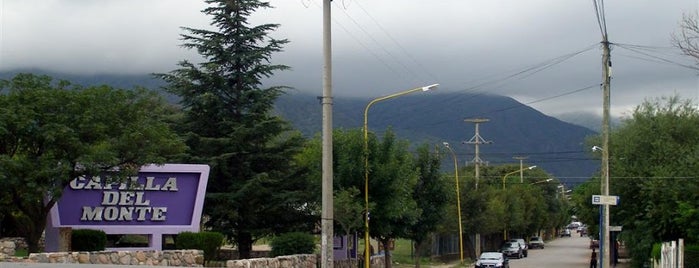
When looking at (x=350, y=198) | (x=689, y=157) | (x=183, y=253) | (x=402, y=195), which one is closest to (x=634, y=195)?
(x=689, y=157)

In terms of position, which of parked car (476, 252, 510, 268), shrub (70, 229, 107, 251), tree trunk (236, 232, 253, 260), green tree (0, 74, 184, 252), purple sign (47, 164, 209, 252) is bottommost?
parked car (476, 252, 510, 268)

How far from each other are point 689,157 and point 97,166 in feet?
86.3

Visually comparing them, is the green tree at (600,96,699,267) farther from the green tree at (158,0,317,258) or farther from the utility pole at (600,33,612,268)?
the green tree at (158,0,317,258)

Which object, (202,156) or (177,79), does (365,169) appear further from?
(177,79)

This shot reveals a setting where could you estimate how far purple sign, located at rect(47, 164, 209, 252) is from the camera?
3388 cm

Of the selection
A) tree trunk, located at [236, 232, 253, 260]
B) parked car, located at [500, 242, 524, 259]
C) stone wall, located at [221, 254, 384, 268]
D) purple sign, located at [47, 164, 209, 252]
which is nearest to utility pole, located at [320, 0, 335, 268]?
stone wall, located at [221, 254, 384, 268]

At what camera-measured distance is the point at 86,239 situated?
106 feet

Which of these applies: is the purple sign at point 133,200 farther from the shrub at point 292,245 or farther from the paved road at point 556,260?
the paved road at point 556,260

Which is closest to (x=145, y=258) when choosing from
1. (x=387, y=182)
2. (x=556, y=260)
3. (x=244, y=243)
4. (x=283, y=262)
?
(x=283, y=262)

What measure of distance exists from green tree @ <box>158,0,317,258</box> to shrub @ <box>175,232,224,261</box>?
6.55 metres

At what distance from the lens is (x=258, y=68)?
45.0 metres

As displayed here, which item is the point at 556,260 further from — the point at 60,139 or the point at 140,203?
the point at 60,139

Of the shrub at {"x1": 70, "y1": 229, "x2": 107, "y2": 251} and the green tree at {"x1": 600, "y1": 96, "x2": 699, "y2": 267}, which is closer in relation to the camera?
the shrub at {"x1": 70, "y1": 229, "x2": 107, "y2": 251}

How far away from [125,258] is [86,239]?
2.96 meters
